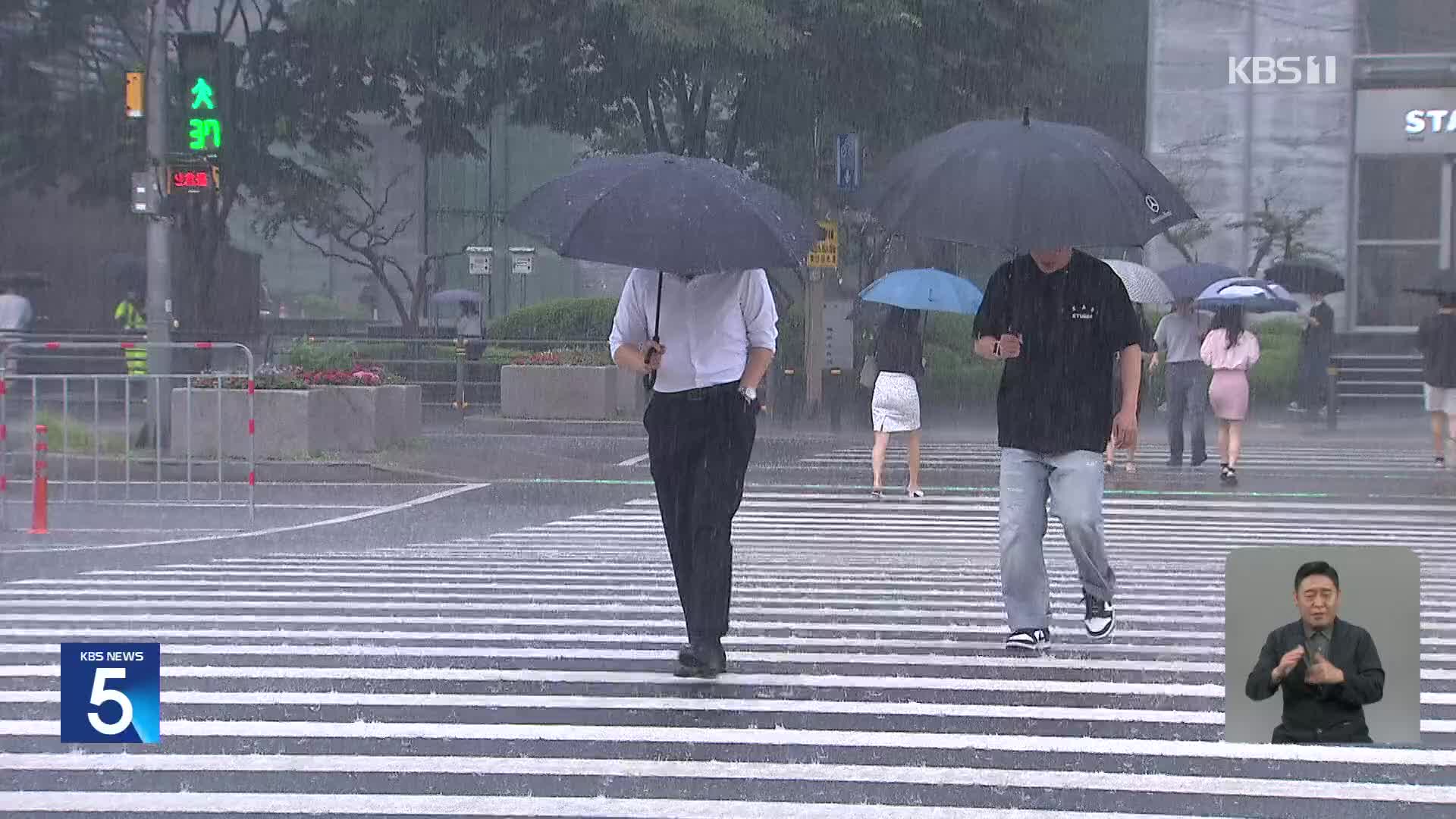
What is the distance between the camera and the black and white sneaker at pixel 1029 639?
774cm

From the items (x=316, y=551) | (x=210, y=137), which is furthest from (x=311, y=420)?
(x=316, y=551)

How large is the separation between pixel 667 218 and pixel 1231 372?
40.2 feet

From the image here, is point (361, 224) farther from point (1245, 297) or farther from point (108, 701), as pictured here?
point (108, 701)

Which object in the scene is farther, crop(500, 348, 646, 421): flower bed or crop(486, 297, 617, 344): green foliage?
crop(486, 297, 617, 344): green foliage

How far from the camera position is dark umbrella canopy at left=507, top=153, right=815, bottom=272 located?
671cm

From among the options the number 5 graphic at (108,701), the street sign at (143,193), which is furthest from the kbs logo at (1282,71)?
the number 5 graphic at (108,701)

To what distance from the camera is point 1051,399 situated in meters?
7.47

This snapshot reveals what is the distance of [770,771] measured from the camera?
578 cm

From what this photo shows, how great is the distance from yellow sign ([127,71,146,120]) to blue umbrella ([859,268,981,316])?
26.3 feet

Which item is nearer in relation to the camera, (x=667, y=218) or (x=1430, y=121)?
(x=667, y=218)

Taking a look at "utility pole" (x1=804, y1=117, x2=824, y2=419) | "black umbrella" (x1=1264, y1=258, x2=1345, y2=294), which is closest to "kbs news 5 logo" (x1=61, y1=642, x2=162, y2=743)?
"utility pole" (x1=804, y1=117, x2=824, y2=419)

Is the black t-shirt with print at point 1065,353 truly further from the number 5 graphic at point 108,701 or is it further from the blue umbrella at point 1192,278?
the blue umbrella at point 1192,278

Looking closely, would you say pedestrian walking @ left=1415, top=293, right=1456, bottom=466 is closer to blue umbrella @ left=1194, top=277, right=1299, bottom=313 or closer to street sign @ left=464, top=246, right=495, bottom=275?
blue umbrella @ left=1194, top=277, right=1299, bottom=313

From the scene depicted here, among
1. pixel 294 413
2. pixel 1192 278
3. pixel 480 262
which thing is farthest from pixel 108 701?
pixel 480 262
